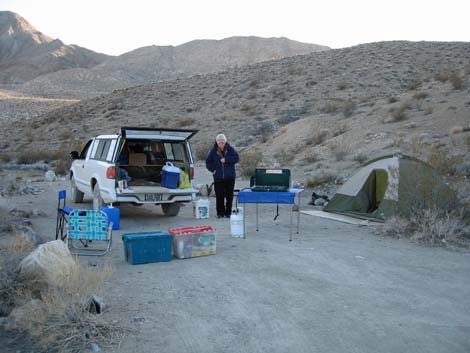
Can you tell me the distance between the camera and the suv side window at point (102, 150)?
10.9 metres

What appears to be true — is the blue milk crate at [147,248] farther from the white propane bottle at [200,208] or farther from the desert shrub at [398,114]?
Answer: the desert shrub at [398,114]

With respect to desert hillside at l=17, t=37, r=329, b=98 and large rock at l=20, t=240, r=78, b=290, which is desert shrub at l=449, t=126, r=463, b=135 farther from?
desert hillside at l=17, t=37, r=329, b=98

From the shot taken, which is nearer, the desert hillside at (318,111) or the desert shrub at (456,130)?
the desert shrub at (456,130)

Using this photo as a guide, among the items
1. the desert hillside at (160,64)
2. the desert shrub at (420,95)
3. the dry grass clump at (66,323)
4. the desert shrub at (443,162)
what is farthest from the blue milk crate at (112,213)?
the desert hillside at (160,64)

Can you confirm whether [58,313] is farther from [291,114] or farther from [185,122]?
[185,122]

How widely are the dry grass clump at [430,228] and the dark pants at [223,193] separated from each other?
3.15m

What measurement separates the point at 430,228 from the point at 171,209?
5.13m

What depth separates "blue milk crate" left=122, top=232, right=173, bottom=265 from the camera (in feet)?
23.5

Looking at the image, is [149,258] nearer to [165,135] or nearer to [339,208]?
[165,135]

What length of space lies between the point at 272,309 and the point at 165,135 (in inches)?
231

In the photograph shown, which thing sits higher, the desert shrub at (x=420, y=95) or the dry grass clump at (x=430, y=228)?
the desert shrub at (x=420, y=95)

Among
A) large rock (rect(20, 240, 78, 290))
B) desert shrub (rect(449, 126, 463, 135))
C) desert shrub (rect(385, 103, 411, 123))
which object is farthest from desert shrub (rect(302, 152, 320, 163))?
large rock (rect(20, 240, 78, 290))

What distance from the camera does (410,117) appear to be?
2059 centimetres

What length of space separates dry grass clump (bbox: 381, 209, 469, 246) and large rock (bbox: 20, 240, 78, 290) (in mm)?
5686
